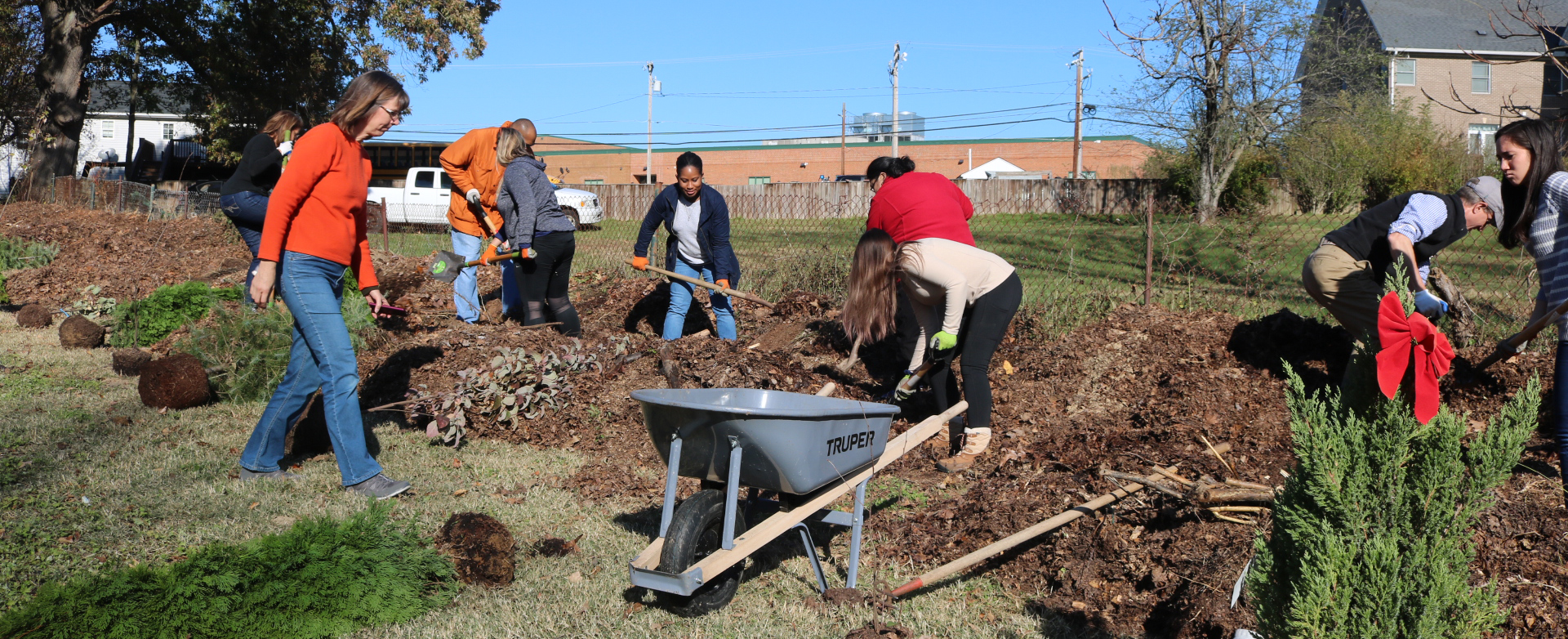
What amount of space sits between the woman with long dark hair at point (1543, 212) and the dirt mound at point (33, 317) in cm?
1040

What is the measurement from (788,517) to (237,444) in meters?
3.24

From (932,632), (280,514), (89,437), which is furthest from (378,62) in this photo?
(932,632)

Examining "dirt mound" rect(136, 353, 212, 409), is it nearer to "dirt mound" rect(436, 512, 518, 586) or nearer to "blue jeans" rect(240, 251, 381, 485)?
"blue jeans" rect(240, 251, 381, 485)

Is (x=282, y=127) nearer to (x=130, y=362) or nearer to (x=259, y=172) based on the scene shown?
(x=259, y=172)

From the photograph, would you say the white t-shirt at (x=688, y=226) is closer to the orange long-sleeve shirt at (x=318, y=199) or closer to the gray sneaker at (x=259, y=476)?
the orange long-sleeve shirt at (x=318, y=199)

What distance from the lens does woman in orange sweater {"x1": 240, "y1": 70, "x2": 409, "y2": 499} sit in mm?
3627

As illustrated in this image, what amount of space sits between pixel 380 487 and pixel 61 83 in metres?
22.6

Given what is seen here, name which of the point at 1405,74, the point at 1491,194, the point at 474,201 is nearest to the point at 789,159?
the point at 1405,74

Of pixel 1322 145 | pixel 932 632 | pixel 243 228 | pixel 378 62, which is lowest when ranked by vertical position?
pixel 932 632

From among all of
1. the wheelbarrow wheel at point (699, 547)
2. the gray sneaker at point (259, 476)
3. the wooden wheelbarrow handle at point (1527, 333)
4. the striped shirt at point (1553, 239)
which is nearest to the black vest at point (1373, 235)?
the wooden wheelbarrow handle at point (1527, 333)

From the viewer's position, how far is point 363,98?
3695mm

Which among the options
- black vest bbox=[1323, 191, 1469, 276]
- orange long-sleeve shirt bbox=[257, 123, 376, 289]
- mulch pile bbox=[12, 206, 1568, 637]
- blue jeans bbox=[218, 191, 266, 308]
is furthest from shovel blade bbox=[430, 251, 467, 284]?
black vest bbox=[1323, 191, 1469, 276]

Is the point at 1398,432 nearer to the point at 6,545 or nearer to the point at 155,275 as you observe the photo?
the point at 6,545

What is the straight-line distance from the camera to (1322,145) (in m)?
22.0
